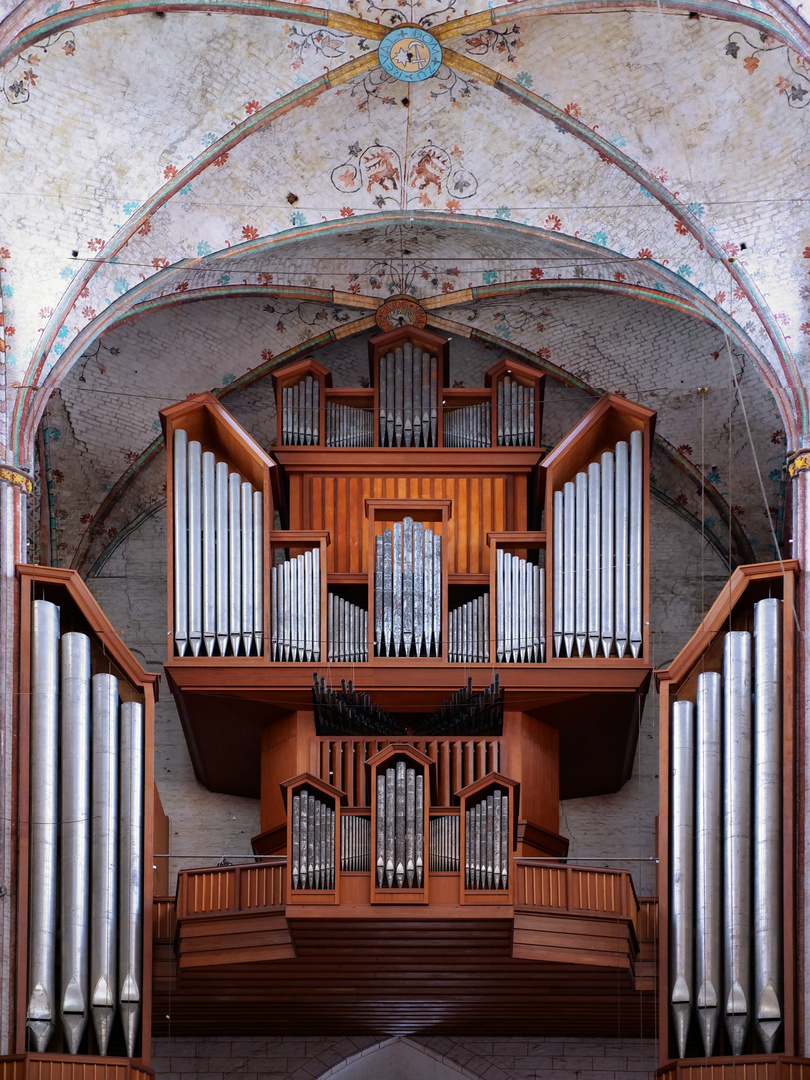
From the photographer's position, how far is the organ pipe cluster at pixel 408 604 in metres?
21.5

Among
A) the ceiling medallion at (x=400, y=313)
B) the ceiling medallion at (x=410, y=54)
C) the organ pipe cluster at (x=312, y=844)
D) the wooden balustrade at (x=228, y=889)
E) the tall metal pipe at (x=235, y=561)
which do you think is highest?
the ceiling medallion at (x=410, y=54)

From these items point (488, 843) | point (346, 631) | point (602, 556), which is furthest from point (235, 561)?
point (488, 843)

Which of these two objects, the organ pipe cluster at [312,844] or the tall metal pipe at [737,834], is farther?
the organ pipe cluster at [312,844]

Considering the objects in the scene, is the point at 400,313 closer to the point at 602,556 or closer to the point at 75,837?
the point at 602,556

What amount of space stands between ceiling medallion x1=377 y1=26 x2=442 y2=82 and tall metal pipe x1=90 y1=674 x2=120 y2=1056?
6.29 m

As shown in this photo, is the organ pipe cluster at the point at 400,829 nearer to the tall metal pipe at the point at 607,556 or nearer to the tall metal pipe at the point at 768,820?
the tall metal pipe at the point at 607,556

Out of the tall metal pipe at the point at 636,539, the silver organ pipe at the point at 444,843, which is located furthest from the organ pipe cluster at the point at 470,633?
the silver organ pipe at the point at 444,843

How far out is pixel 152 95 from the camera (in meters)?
20.4

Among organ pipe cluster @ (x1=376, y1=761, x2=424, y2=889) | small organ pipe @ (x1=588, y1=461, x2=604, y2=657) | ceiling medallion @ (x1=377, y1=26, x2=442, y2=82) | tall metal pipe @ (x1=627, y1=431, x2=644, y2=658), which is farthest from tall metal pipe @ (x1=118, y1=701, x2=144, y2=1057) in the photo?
ceiling medallion @ (x1=377, y1=26, x2=442, y2=82)

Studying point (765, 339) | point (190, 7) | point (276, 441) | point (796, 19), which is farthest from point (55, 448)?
point (796, 19)

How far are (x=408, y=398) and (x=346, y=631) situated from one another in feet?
9.31

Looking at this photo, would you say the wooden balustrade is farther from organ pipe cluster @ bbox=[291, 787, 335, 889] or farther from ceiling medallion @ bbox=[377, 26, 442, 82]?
ceiling medallion @ bbox=[377, 26, 442, 82]

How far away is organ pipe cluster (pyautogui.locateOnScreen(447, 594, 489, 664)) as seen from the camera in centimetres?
2148

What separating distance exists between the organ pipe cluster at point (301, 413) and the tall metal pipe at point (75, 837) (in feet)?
12.4
